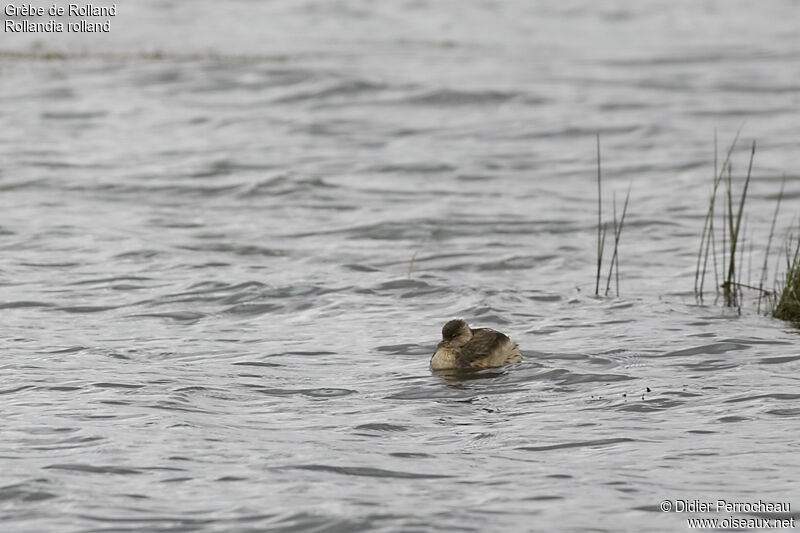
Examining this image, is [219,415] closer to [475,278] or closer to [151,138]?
[475,278]

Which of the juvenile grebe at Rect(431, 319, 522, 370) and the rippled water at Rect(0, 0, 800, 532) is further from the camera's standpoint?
the juvenile grebe at Rect(431, 319, 522, 370)

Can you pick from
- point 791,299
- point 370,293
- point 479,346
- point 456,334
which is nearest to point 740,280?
point 791,299

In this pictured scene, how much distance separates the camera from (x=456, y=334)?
1052 centimetres

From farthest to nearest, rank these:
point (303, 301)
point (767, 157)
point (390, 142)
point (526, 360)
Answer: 1. point (390, 142)
2. point (767, 157)
3. point (303, 301)
4. point (526, 360)

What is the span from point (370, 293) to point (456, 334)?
2.66 metres

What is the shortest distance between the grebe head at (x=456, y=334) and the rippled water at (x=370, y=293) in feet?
1.01

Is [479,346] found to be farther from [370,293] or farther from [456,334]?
[370,293]

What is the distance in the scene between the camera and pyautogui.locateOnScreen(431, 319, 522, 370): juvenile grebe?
33.4 ft

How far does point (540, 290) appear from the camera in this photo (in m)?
13.3

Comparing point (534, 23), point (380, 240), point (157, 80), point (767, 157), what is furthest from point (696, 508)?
point (534, 23)

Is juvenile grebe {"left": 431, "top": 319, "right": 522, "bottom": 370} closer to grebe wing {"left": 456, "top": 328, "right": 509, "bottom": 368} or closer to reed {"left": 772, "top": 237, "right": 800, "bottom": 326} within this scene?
grebe wing {"left": 456, "top": 328, "right": 509, "bottom": 368}

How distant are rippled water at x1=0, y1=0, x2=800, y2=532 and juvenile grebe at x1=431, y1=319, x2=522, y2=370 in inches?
5.6

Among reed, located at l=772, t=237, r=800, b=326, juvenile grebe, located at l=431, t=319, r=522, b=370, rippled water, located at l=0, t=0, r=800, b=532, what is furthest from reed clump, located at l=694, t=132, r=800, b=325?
juvenile grebe, located at l=431, t=319, r=522, b=370

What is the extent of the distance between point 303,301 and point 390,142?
9.85 meters
